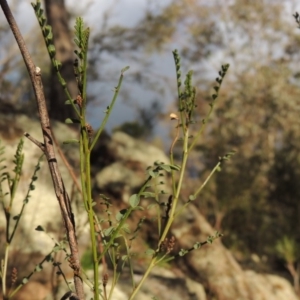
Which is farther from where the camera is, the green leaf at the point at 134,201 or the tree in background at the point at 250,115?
the tree in background at the point at 250,115

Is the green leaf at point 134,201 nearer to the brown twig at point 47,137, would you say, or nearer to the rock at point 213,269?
the brown twig at point 47,137

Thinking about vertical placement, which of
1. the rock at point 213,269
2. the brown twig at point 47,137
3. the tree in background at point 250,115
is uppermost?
the tree in background at point 250,115

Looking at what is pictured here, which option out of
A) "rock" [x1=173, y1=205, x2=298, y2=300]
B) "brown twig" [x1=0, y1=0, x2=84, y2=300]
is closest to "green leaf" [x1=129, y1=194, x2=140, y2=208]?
"brown twig" [x1=0, y1=0, x2=84, y2=300]

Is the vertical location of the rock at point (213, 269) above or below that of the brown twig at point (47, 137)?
above

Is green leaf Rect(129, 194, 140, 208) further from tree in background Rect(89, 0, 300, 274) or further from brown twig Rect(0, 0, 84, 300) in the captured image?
tree in background Rect(89, 0, 300, 274)

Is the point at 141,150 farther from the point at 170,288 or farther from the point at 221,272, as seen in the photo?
the point at 170,288

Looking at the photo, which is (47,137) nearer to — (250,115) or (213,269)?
(213,269)

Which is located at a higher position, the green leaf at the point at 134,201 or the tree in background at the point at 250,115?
the tree in background at the point at 250,115

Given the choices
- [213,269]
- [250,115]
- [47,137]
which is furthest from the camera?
[250,115]

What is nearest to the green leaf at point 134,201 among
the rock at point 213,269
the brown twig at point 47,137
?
the brown twig at point 47,137

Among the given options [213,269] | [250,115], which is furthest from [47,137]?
[250,115]

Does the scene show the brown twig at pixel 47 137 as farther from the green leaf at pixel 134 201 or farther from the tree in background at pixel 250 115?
the tree in background at pixel 250 115

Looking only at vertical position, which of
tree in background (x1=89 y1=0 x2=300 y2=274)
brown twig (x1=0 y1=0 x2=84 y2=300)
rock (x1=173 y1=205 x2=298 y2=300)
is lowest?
brown twig (x1=0 y1=0 x2=84 y2=300)

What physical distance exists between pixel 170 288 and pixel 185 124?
9.96 feet
